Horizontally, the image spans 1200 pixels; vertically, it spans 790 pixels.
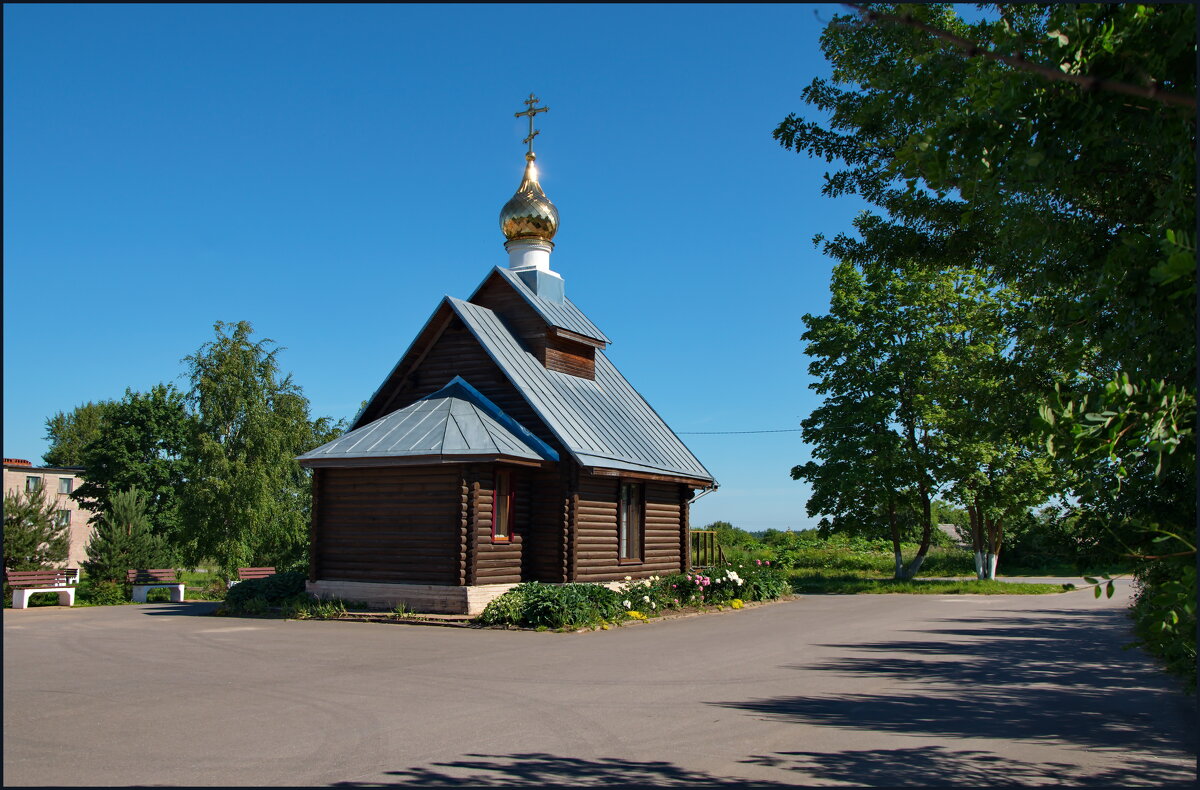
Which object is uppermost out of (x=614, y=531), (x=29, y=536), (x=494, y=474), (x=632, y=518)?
(x=494, y=474)

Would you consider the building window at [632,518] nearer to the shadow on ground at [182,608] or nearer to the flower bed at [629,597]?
the flower bed at [629,597]

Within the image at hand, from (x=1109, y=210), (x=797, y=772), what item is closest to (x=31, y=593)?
(x=797, y=772)

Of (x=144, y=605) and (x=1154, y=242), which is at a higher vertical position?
(x=1154, y=242)

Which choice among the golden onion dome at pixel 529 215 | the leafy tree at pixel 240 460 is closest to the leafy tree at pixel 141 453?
the leafy tree at pixel 240 460

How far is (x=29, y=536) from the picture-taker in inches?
1077

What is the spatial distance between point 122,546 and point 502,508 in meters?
13.5

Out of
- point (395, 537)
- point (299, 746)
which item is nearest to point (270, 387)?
point (395, 537)

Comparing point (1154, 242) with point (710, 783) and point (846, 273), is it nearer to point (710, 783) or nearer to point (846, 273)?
point (710, 783)

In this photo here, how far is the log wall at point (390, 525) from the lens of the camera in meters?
18.7

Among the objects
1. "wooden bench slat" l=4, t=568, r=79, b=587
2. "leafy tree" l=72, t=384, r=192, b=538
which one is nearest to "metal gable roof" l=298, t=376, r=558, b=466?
"wooden bench slat" l=4, t=568, r=79, b=587

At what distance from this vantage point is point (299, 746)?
7.45m

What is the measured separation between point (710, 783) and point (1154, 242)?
4421mm

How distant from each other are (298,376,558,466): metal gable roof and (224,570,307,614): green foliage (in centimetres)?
313

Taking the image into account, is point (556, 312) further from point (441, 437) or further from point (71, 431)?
point (71, 431)
